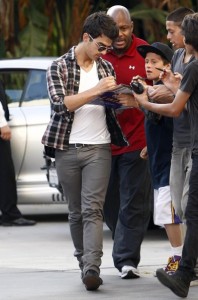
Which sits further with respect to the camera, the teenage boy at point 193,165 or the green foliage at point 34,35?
the green foliage at point 34,35

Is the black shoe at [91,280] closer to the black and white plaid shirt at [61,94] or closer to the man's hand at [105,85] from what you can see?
the black and white plaid shirt at [61,94]

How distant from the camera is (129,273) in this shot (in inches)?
332

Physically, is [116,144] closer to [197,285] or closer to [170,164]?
[170,164]

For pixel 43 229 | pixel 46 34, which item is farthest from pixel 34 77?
pixel 46 34

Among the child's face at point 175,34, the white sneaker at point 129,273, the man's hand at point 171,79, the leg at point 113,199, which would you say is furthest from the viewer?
the leg at point 113,199

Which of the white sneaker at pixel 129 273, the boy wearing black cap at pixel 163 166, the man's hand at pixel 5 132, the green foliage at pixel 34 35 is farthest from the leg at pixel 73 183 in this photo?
the green foliage at pixel 34 35

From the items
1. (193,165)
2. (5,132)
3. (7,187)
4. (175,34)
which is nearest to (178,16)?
(175,34)

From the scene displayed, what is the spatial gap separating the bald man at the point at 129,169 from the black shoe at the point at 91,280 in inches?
23.7

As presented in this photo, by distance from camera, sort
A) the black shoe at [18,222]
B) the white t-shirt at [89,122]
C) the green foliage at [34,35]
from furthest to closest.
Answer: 1. the green foliage at [34,35]
2. the black shoe at [18,222]
3. the white t-shirt at [89,122]

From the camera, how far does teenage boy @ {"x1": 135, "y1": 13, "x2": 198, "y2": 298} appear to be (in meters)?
7.36

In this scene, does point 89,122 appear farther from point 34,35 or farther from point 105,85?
point 34,35

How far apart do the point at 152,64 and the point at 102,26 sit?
0.51m

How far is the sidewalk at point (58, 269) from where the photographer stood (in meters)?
7.83

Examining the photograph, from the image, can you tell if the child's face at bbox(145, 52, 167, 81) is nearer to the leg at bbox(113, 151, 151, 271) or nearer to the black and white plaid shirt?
the black and white plaid shirt
